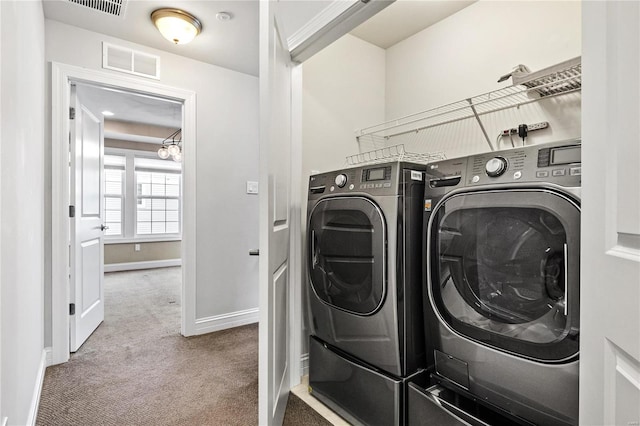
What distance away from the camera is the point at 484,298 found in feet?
4.06

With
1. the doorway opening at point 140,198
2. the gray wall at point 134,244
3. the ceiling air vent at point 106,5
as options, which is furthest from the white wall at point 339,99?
the gray wall at point 134,244

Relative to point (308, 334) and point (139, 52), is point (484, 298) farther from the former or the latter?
point (139, 52)

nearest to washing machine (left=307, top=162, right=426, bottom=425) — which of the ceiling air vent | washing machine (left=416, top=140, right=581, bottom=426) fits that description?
washing machine (left=416, top=140, right=581, bottom=426)

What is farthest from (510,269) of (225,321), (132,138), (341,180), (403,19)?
(132,138)

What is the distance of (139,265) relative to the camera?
6375mm

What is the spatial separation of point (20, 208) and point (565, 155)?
2.09 m

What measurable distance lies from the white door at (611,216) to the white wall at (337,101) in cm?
162

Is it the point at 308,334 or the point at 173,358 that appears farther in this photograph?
the point at 173,358

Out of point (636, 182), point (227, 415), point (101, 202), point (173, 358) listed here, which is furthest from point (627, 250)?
point (101, 202)

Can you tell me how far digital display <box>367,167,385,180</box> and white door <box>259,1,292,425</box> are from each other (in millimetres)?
432

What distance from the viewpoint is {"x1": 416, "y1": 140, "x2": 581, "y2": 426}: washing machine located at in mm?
1028

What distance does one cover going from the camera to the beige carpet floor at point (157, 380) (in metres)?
1.76

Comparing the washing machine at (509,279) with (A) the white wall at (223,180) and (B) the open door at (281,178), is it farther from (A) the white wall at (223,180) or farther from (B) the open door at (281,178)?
(A) the white wall at (223,180)

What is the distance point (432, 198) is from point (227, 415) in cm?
153
